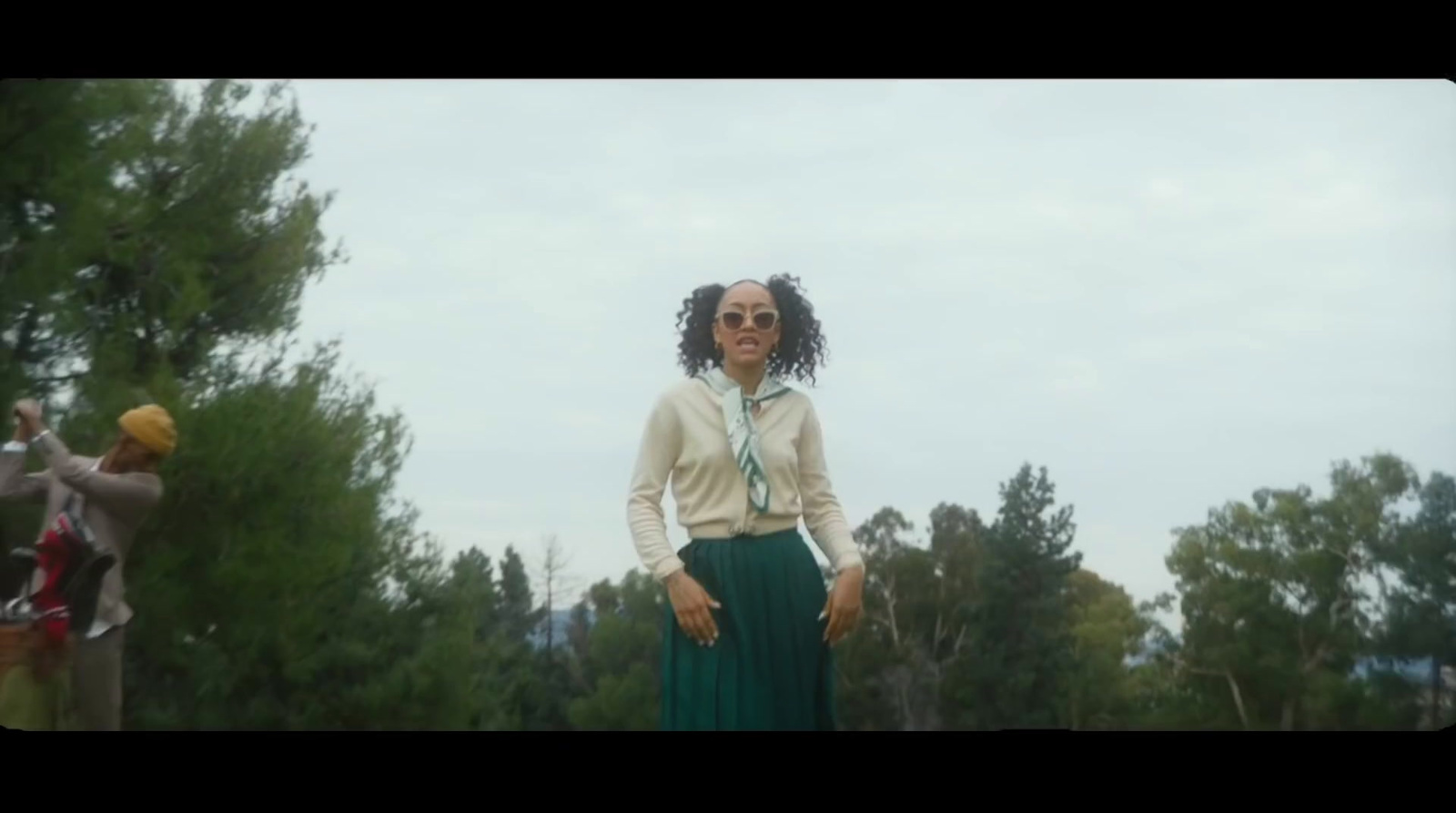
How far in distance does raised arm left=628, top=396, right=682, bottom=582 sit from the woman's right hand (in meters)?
Answer: 0.07

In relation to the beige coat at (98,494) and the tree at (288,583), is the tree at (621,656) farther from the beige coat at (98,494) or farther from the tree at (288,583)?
the beige coat at (98,494)

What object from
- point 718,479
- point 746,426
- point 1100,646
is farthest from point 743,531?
point 1100,646

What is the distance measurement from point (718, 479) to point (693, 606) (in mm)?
383

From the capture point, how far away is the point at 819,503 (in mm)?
5855

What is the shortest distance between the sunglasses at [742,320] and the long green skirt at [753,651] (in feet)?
2.06

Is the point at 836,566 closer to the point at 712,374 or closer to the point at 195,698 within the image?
the point at 712,374

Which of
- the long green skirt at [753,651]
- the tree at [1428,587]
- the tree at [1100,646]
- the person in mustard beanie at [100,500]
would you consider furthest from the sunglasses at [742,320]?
the tree at [1428,587]

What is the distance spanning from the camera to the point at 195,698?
593cm

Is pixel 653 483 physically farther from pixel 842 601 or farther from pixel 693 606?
pixel 842 601

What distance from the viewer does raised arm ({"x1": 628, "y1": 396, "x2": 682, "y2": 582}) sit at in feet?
19.0

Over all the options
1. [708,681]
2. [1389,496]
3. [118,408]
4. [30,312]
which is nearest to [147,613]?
[118,408]
